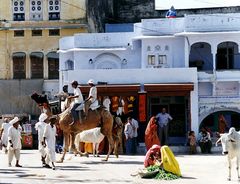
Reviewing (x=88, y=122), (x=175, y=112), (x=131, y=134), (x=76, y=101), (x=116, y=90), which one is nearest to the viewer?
(x=76, y=101)

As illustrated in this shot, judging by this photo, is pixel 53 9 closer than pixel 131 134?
No

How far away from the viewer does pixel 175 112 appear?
94.9 ft

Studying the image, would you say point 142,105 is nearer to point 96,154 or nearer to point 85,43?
point 96,154

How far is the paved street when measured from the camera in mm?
16094

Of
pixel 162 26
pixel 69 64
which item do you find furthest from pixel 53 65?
pixel 162 26

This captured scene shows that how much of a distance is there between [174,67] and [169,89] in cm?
293

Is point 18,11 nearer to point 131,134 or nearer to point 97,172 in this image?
point 131,134

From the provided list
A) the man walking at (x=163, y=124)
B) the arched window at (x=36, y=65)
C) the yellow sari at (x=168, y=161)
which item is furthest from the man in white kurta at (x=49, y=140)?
the arched window at (x=36, y=65)

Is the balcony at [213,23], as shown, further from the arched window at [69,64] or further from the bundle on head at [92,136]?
the bundle on head at [92,136]

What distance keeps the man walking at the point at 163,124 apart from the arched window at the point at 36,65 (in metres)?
12.3

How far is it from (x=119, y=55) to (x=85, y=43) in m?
1.76

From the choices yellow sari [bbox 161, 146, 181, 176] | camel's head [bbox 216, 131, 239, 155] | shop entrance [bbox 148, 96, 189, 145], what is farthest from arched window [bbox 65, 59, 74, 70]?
camel's head [bbox 216, 131, 239, 155]

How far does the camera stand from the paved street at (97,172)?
634 inches

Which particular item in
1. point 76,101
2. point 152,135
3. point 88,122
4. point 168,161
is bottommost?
point 152,135
